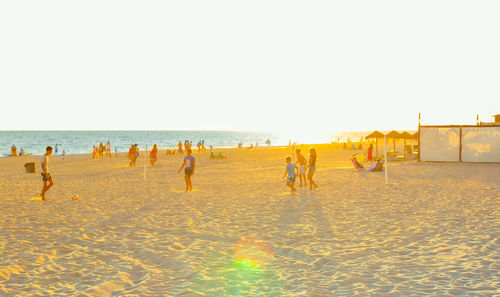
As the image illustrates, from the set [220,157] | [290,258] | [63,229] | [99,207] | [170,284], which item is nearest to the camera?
[170,284]

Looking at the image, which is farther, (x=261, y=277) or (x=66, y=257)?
(x=66, y=257)

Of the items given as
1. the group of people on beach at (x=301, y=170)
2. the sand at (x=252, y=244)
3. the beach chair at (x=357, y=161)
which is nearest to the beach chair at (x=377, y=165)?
the beach chair at (x=357, y=161)

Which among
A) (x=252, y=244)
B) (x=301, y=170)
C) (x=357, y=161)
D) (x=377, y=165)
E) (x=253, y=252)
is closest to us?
(x=253, y=252)

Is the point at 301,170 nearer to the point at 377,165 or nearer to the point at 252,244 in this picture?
the point at 377,165

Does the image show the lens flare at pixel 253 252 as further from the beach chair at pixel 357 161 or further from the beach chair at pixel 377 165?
the beach chair at pixel 357 161

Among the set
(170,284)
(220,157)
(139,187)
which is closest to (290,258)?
(170,284)

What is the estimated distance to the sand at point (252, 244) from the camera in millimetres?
5457

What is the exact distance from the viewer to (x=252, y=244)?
755cm

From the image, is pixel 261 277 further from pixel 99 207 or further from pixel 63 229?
pixel 99 207

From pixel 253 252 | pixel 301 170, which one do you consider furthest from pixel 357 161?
pixel 253 252

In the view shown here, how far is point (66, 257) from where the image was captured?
22.1ft

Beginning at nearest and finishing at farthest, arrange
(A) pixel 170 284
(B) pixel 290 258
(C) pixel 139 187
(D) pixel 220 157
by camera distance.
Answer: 1. (A) pixel 170 284
2. (B) pixel 290 258
3. (C) pixel 139 187
4. (D) pixel 220 157

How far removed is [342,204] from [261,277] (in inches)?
263

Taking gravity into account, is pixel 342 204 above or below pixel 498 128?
below
